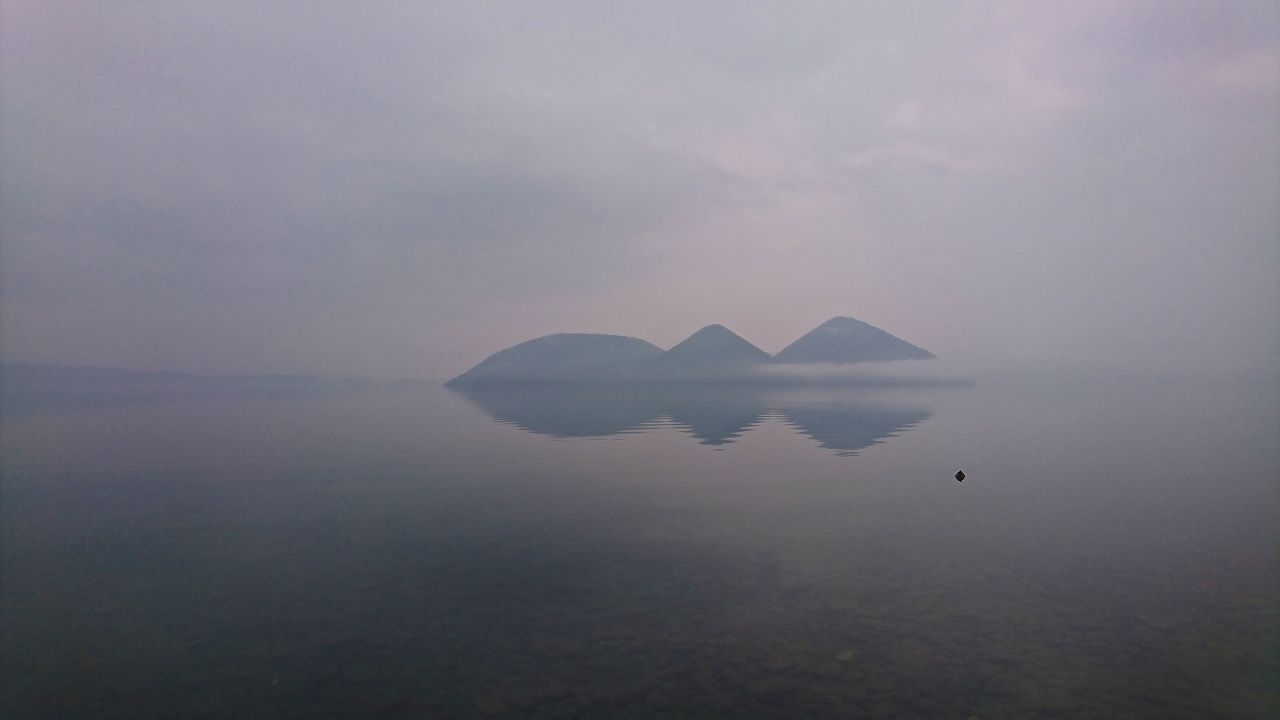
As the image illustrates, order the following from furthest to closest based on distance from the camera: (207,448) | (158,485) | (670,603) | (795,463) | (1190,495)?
(207,448), (795,463), (158,485), (1190,495), (670,603)

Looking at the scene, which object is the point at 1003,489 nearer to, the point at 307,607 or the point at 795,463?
the point at 795,463

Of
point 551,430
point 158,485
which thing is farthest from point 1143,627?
point 551,430

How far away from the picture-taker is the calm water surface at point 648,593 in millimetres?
14336

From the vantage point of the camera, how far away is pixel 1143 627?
1755 centimetres

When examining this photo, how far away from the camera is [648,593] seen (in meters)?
20.8

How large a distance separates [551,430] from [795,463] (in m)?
43.0

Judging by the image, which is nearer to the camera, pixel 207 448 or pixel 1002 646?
pixel 1002 646

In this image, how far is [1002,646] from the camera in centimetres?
1636

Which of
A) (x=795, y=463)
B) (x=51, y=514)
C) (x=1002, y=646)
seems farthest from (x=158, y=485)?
(x=1002, y=646)

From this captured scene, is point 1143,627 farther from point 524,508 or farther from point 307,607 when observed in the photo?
point 524,508

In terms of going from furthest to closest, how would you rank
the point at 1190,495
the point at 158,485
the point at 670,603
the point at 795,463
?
the point at 795,463, the point at 158,485, the point at 1190,495, the point at 670,603

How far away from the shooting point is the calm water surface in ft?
47.0

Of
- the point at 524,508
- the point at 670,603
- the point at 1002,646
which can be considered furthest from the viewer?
the point at 524,508

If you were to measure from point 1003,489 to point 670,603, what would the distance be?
2974cm
